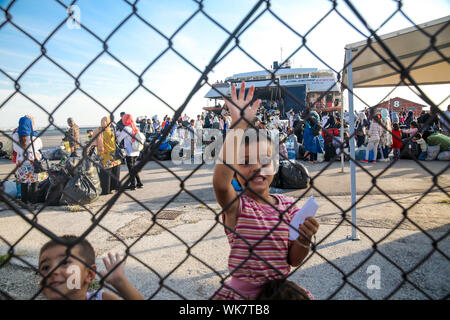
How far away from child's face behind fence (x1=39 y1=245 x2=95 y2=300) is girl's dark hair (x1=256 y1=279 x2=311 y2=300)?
2.57 feet

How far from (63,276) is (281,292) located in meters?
0.92

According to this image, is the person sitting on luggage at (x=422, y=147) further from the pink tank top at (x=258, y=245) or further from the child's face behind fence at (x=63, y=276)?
the child's face behind fence at (x=63, y=276)

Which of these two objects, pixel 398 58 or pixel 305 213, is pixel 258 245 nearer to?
pixel 305 213

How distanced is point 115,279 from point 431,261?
3007 mm

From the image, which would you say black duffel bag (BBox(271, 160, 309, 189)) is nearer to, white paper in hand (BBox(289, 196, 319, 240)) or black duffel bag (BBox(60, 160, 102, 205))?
black duffel bag (BBox(60, 160, 102, 205))

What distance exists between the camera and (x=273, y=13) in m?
0.94

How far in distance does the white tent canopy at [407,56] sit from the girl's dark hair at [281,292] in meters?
1.33

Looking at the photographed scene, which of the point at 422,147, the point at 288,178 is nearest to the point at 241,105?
the point at 288,178

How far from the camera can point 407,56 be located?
353cm

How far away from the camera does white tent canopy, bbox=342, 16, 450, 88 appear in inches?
108

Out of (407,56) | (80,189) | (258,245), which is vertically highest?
(407,56)
